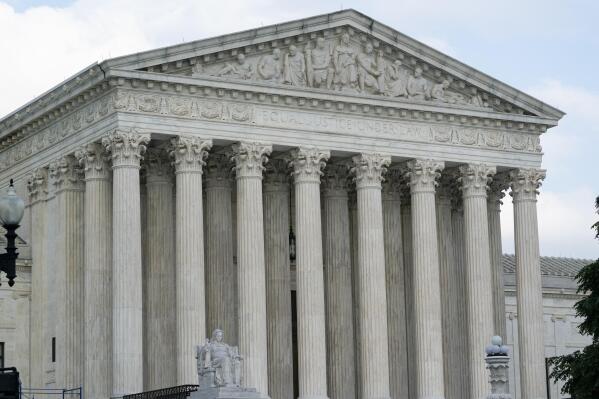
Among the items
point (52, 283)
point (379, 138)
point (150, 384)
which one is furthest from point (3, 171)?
point (379, 138)

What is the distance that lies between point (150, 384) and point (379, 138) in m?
15.7

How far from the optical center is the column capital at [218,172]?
228 feet

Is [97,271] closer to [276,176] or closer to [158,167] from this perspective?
[158,167]

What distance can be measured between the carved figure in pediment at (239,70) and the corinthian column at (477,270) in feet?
40.2

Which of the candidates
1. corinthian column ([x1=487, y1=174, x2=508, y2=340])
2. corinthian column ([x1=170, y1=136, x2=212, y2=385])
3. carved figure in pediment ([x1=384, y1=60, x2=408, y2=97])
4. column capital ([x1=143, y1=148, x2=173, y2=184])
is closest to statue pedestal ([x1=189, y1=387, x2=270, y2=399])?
corinthian column ([x1=170, y1=136, x2=212, y2=385])

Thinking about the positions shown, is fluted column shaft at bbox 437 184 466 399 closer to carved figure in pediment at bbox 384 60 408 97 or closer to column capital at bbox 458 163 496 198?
column capital at bbox 458 163 496 198

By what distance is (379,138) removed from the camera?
229ft

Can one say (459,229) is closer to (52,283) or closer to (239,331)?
(239,331)

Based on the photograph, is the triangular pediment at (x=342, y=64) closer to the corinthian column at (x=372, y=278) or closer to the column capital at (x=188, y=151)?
the column capital at (x=188, y=151)

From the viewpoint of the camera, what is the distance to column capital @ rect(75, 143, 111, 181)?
65.5m

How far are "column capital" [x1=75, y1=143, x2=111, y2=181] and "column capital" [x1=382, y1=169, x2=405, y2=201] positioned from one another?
1508cm

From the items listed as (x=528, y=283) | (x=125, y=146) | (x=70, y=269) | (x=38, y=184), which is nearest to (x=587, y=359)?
(x=528, y=283)

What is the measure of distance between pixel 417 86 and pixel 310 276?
1120cm

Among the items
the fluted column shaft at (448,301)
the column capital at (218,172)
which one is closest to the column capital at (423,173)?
the fluted column shaft at (448,301)
